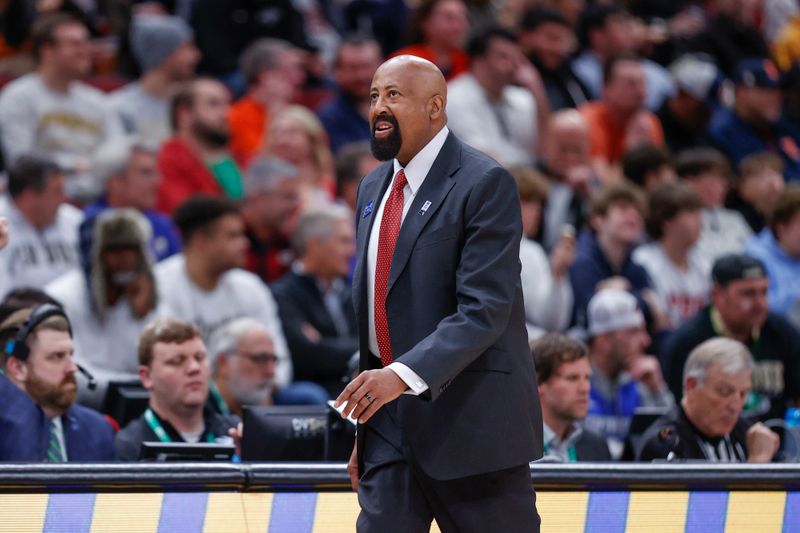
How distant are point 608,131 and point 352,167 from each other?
2641mm

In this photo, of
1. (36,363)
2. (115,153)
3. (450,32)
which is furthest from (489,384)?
(450,32)

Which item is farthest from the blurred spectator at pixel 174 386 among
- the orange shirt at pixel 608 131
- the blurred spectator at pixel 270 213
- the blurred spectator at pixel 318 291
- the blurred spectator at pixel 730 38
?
the blurred spectator at pixel 730 38

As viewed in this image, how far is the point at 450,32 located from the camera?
1086 cm

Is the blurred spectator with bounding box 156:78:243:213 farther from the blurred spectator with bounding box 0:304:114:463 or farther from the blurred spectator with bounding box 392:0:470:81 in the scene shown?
the blurred spectator with bounding box 0:304:114:463

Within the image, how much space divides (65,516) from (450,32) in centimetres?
706

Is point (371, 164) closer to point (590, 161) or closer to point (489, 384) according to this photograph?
point (590, 161)

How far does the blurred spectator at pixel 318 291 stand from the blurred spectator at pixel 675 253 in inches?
74.4

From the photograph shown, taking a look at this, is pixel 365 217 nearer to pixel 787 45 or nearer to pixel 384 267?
pixel 384 267

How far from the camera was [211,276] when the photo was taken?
302 inches

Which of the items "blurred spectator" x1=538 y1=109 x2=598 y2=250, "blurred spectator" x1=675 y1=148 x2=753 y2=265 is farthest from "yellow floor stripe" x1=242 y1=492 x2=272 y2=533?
"blurred spectator" x1=675 y1=148 x2=753 y2=265

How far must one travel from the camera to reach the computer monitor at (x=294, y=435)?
5176 millimetres

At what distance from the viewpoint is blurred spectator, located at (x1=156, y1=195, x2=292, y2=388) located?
7.60m

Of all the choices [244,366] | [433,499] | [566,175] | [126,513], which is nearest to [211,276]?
[244,366]

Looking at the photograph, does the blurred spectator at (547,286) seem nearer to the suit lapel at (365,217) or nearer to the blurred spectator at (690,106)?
the blurred spectator at (690,106)
